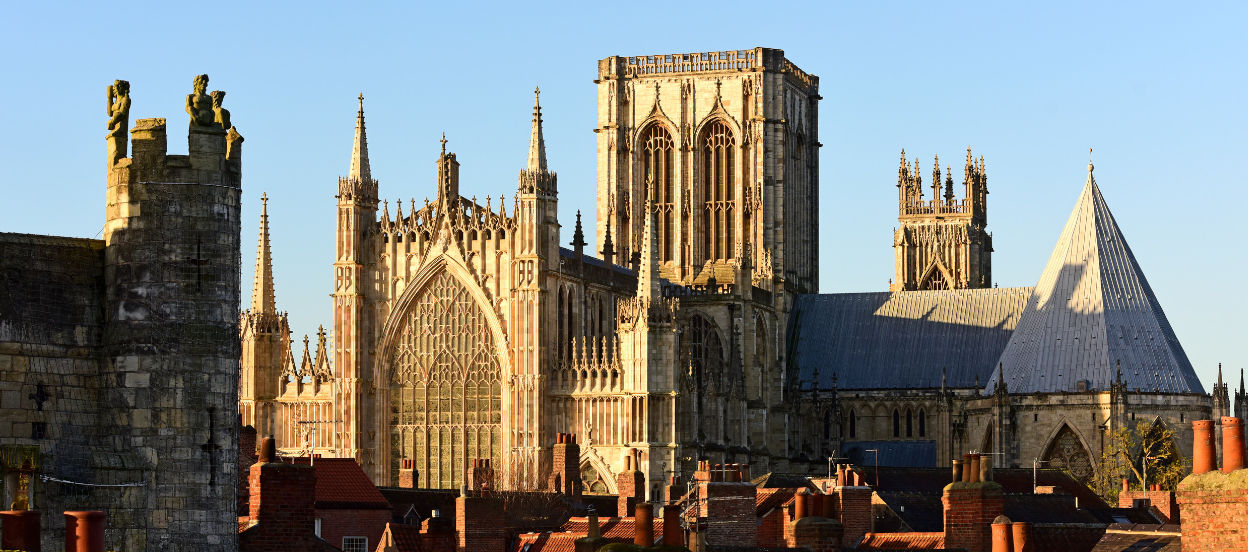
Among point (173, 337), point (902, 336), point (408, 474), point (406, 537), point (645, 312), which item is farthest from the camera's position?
point (902, 336)

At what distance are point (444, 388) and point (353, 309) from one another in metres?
4.02

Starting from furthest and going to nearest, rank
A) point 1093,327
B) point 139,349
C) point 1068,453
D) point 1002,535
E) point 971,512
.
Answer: point 1093,327, point 1068,453, point 971,512, point 1002,535, point 139,349

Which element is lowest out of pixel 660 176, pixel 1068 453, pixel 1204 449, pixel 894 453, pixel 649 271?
pixel 894 453

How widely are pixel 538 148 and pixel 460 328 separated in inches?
260

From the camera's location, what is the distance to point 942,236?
117 m

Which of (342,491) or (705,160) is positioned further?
(705,160)

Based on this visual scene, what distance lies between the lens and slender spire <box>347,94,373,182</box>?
81188 millimetres

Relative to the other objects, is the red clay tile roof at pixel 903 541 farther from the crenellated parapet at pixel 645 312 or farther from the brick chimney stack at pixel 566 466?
the crenellated parapet at pixel 645 312

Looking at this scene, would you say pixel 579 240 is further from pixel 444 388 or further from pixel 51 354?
pixel 51 354

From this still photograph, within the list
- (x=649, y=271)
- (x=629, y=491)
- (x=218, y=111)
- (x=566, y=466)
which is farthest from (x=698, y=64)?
(x=218, y=111)

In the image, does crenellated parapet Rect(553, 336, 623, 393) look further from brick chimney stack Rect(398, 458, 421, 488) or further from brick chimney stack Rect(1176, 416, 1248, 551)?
brick chimney stack Rect(1176, 416, 1248, 551)

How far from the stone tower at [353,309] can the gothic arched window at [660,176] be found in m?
23.2

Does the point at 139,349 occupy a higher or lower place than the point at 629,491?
higher

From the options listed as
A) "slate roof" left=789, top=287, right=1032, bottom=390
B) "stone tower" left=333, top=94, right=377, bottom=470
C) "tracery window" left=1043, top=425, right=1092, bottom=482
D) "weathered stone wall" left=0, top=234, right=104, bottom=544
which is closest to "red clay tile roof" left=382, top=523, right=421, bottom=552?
"weathered stone wall" left=0, top=234, right=104, bottom=544
